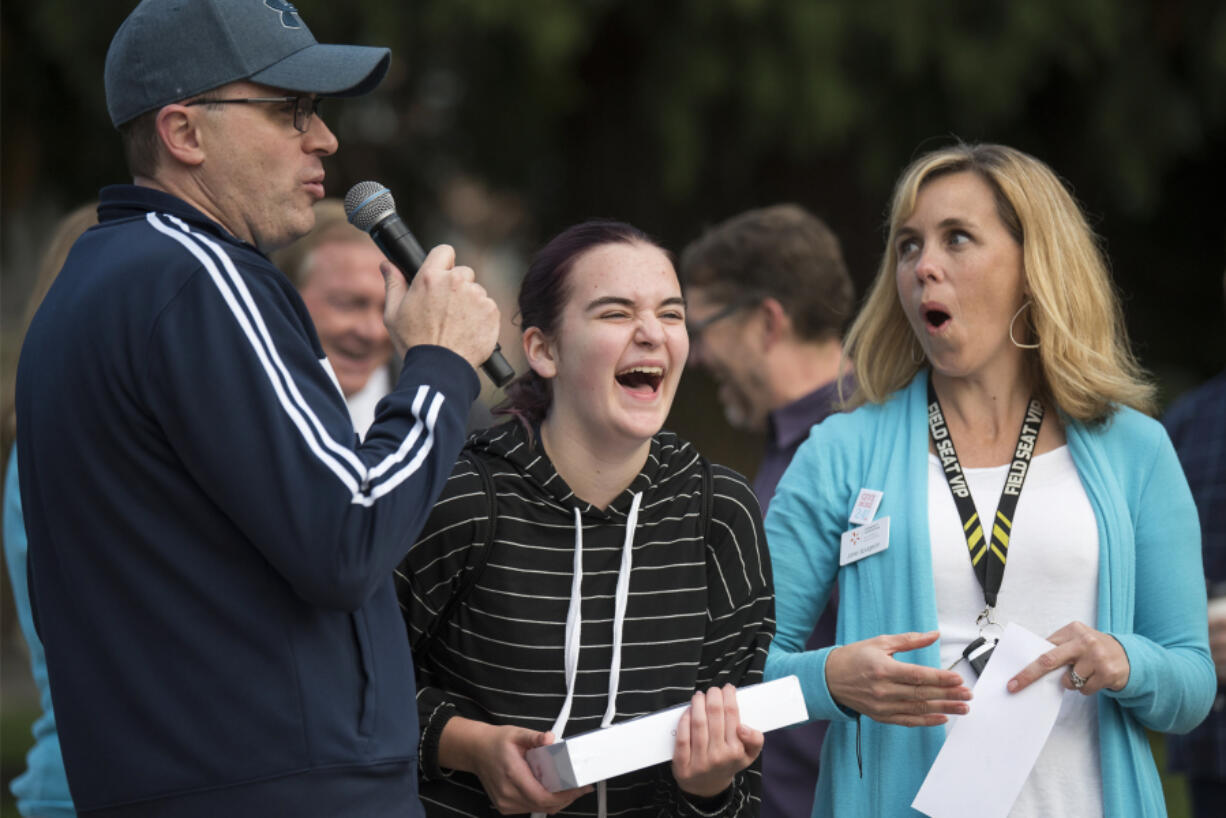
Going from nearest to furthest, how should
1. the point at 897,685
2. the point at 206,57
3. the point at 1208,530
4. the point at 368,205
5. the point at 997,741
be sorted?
the point at 206,57 → the point at 368,205 → the point at 897,685 → the point at 997,741 → the point at 1208,530

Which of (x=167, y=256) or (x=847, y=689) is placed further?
(x=847, y=689)

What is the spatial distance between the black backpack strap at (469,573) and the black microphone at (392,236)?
0.33 m

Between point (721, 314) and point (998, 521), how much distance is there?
1636 mm

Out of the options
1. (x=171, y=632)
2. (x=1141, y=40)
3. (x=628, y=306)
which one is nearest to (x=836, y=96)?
(x=1141, y=40)

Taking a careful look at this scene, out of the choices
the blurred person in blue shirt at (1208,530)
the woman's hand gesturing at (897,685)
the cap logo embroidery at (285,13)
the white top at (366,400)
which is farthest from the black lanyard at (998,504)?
the white top at (366,400)

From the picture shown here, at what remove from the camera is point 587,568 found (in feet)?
8.54

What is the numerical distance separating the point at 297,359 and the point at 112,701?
1.80ft

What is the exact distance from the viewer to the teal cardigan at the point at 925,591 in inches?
106

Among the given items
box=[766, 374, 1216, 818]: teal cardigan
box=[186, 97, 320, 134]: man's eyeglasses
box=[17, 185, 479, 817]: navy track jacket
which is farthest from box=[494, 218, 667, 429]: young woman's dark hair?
box=[17, 185, 479, 817]: navy track jacket

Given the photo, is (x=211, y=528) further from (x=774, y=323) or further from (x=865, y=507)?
(x=774, y=323)

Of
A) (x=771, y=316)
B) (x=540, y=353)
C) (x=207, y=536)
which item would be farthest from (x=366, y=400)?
(x=207, y=536)

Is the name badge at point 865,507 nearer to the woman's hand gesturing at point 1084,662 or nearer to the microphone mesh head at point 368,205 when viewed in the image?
the woman's hand gesturing at point 1084,662

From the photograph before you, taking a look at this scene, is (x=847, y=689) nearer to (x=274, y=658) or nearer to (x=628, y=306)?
(x=628, y=306)

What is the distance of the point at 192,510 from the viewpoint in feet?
6.27
